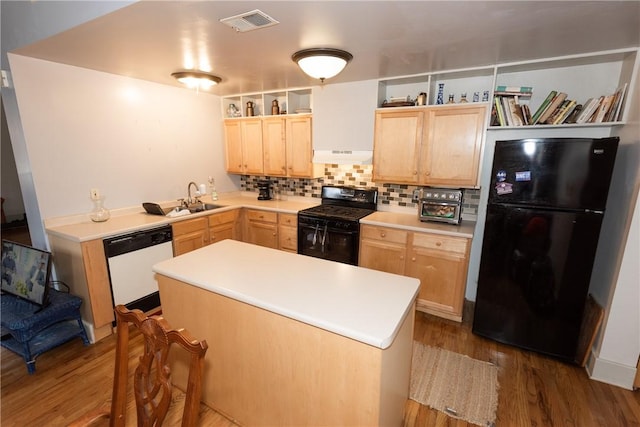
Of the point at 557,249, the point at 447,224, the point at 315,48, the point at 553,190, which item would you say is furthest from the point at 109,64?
the point at 557,249

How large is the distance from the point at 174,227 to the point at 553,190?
130 inches

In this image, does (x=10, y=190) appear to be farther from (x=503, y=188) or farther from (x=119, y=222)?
(x=503, y=188)

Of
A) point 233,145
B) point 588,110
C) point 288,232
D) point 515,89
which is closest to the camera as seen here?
point 588,110

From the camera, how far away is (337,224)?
320cm

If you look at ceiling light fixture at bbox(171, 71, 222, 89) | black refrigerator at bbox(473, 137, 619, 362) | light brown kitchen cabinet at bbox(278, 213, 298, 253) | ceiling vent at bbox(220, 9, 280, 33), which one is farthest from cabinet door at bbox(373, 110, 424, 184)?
ceiling light fixture at bbox(171, 71, 222, 89)

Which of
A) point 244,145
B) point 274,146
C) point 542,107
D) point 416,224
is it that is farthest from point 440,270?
point 244,145

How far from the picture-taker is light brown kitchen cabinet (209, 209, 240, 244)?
3494mm

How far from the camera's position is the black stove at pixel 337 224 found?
10.4 ft

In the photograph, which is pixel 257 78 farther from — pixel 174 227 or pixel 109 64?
pixel 174 227

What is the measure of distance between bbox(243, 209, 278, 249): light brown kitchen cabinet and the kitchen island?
1798mm

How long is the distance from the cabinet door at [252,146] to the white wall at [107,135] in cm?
49

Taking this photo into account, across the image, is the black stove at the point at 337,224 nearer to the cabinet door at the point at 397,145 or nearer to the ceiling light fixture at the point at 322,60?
the cabinet door at the point at 397,145

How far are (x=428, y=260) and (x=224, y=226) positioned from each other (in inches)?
94.5

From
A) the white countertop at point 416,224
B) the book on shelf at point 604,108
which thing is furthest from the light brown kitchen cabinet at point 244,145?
the book on shelf at point 604,108
